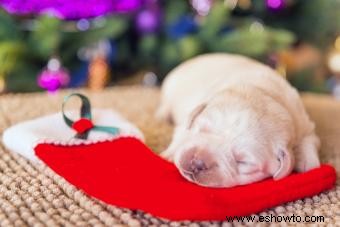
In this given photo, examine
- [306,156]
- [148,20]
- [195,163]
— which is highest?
[148,20]

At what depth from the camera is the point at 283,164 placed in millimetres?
1587

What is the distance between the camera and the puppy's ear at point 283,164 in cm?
159

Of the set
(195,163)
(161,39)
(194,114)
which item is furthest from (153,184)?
(161,39)

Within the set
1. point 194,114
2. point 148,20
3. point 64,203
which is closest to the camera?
point 64,203

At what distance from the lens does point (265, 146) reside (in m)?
1.59

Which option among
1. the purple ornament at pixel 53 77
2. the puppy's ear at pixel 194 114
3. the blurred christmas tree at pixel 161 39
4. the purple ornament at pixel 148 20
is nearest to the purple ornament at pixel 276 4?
the blurred christmas tree at pixel 161 39

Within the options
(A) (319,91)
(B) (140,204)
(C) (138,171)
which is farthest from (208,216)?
(A) (319,91)

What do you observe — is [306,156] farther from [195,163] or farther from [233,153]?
[195,163]

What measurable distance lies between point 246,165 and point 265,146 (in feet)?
0.25

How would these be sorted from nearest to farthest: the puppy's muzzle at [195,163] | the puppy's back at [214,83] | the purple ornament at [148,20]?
1. the puppy's muzzle at [195,163]
2. the puppy's back at [214,83]
3. the purple ornament at [148,20]

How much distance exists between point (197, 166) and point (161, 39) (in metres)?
1.82

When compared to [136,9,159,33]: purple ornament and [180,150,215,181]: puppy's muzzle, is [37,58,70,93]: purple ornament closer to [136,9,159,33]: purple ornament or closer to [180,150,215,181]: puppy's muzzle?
[136,9,159,33]: purple ornament

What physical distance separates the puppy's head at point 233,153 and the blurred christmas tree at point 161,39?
1.38 m

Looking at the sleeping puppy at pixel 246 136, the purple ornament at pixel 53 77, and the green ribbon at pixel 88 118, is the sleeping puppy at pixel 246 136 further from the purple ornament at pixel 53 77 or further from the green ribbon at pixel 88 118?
the purple ornament at pixel 53 77
